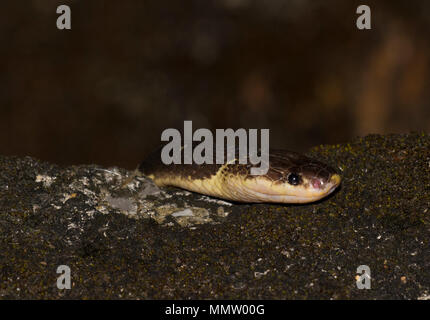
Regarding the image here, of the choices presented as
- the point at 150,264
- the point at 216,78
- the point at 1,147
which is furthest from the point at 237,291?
the point at 1,147

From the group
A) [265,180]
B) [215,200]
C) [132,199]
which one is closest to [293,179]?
[265,180]

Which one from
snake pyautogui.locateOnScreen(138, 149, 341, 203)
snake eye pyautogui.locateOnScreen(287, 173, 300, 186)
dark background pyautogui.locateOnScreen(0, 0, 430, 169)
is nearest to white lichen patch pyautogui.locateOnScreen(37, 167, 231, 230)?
snake pyautogui.locateOnScreen(138, 149, 341, 203)

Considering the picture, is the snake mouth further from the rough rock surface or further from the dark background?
the dark background

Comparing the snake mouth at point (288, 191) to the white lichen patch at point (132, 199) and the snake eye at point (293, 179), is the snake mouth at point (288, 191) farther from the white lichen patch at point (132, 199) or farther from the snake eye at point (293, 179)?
the white lichen patch at point (132, 199)

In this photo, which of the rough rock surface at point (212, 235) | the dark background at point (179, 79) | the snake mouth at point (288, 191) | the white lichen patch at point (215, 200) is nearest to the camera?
the rough rock surface at point (212, 235)

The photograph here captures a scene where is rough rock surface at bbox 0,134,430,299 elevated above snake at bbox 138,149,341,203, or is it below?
below

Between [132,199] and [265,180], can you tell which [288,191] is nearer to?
[265,180]

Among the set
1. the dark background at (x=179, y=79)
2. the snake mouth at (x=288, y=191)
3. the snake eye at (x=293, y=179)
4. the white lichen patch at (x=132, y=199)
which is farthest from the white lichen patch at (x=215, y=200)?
the dark background at (x=179, y=79)
